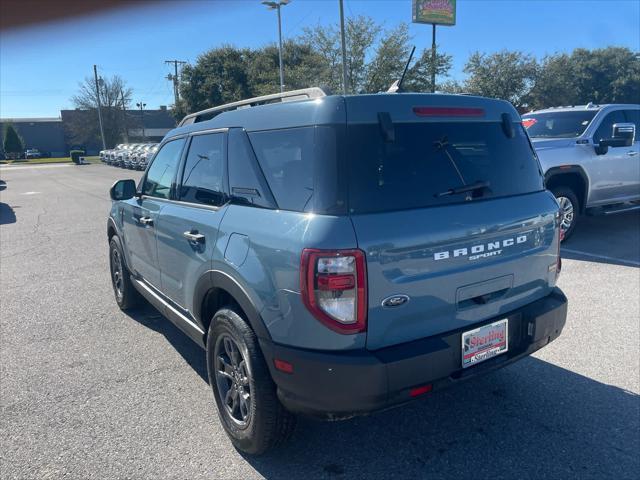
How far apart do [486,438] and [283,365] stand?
4.61 feet

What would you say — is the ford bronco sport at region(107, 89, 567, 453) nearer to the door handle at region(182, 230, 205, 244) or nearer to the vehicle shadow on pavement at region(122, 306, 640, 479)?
the door handle at region(182, 230, 205, 244)

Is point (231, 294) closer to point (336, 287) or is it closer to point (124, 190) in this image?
point (336, 287)

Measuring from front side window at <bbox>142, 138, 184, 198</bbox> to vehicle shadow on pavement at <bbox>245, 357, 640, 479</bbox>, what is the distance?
211 cm

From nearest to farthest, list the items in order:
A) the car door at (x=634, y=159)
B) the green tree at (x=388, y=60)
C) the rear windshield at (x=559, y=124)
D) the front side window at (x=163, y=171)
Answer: the front side window at (x=163, y=171) < the rear windshield at (x=559, y=124) < the car door at (x=634, y=159) < the green tree at (x=388, y=60)

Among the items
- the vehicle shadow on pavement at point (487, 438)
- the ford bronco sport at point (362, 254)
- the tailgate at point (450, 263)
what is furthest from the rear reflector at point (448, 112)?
the vehicle shadow on pavement at point (487, 438)

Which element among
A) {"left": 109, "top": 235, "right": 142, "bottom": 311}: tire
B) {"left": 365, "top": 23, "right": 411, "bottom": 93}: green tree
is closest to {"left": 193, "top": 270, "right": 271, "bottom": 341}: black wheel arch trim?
{"left": 109, "top": 235, "right": 142, "bottom": 311}: tire

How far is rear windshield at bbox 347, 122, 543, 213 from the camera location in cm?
237

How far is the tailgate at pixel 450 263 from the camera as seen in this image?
229 centimetres

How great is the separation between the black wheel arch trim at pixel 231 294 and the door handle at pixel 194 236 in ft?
0.73

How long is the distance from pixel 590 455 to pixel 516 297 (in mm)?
942

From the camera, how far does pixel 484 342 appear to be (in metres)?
2.62

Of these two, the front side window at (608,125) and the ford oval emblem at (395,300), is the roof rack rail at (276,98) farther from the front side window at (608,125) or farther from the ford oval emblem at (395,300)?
the front side window at (608,125)

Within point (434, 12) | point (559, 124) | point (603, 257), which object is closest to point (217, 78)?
point (434, 12)

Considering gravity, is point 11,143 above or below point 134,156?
above
